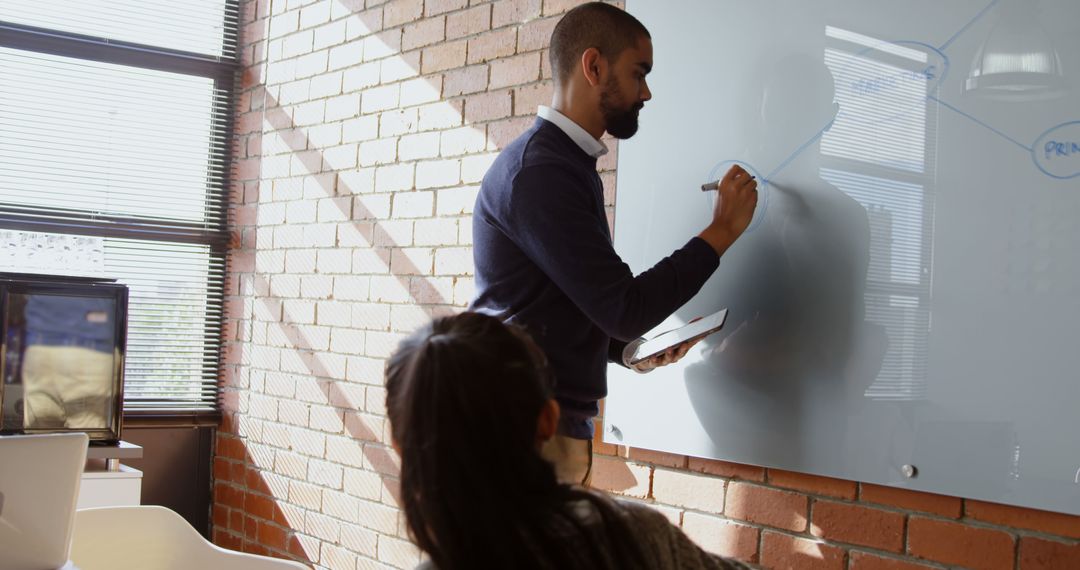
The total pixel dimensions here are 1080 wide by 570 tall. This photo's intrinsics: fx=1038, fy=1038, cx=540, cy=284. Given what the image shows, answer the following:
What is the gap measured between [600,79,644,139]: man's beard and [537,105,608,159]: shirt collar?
0.05 meters

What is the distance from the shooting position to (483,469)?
97 centimetres

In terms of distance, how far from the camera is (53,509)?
166 cm

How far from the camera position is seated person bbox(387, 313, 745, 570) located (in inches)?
37.9

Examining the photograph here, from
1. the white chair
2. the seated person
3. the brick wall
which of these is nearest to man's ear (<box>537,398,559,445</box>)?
the seated person

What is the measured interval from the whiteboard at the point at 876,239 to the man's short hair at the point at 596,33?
0.25 meters

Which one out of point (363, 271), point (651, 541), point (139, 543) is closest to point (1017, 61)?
point (651, 541)

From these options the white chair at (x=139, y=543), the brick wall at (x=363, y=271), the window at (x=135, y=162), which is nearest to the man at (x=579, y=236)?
the brick wall at (x=363, y=271)

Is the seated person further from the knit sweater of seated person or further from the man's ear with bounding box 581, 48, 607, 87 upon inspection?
the man's ear with bounding box 581, 48, 607, 87

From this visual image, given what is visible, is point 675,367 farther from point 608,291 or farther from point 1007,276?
point 1007,276

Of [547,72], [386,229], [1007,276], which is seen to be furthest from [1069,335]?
[386,229]

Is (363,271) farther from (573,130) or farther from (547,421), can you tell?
(547,421)

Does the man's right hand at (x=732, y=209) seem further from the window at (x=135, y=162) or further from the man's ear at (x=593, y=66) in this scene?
the window at (x=135, y=162)

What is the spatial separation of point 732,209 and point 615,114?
0.96ft

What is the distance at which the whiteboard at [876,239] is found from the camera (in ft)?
5.41
